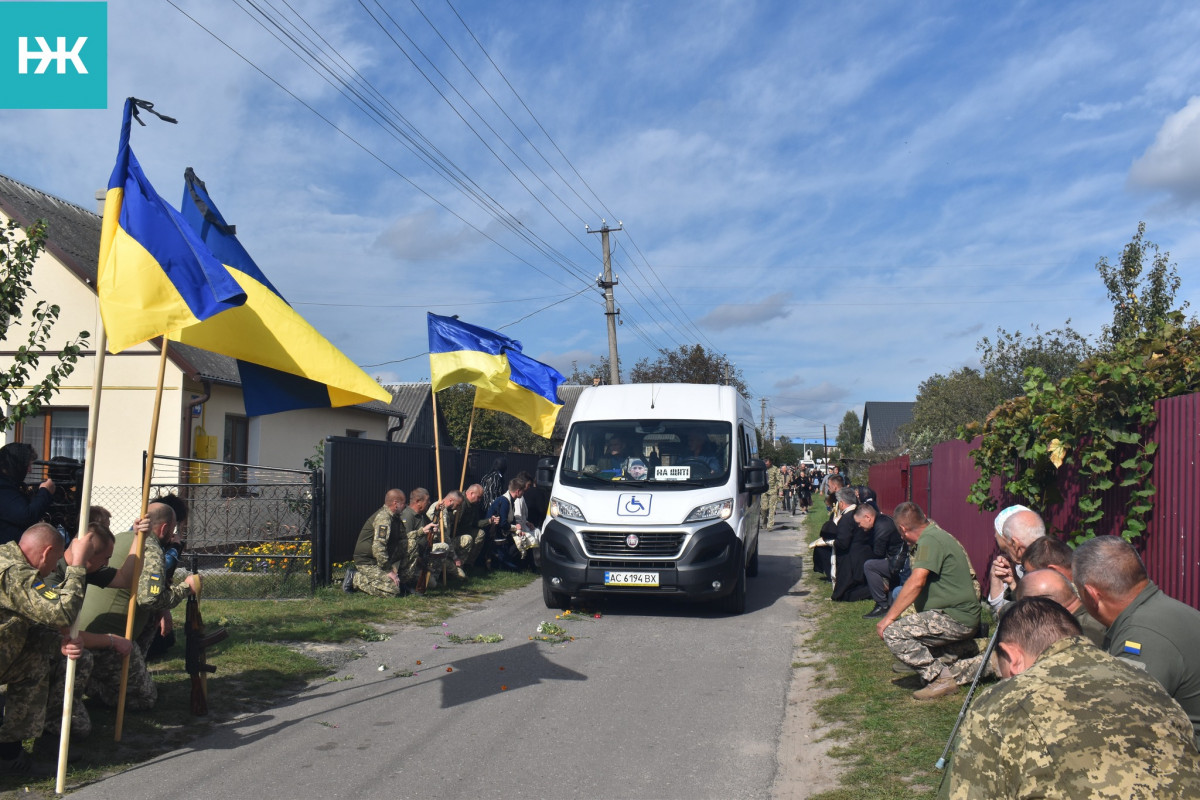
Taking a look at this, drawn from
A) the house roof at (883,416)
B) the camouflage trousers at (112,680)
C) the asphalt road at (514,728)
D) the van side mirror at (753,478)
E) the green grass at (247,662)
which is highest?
the house roof at (883,416)

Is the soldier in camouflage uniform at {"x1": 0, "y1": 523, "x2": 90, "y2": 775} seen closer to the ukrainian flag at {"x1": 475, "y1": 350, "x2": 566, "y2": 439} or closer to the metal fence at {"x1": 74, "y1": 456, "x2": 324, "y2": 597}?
the metal fence at {"x1": 74, "y1": 456, "x2": 324, "y2": 597}

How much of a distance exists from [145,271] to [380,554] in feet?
20.5

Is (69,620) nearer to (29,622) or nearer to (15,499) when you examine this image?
(29,622)

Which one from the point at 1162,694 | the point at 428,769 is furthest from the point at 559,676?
the point at 1162,694

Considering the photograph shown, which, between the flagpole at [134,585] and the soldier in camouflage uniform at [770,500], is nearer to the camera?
the flagpole at [134,585]

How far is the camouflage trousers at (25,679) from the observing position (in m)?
5.02

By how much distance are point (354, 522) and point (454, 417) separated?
23.4m

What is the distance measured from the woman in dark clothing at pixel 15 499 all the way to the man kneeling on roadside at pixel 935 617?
6.33 meters

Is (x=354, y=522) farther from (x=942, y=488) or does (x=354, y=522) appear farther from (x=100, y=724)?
(x=942, y=488)

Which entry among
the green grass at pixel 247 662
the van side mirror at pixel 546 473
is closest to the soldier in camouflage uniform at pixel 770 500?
the green grass at pixel 247 662

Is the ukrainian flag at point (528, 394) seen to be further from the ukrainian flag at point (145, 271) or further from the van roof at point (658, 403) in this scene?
the ukrainian flag at point (145, 271)

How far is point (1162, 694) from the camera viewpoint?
2.63m

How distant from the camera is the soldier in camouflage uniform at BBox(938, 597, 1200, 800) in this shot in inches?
97.2

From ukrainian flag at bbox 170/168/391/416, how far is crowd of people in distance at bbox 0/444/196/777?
45.7 inches
